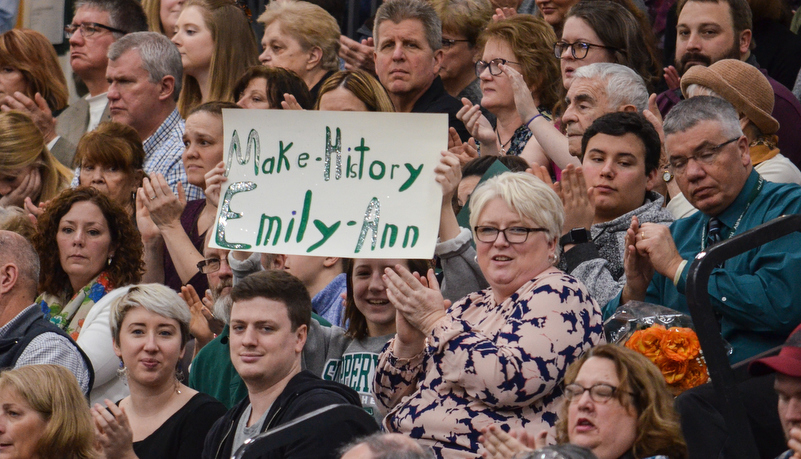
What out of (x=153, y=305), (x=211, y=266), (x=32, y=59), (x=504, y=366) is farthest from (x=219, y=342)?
(x=32, y=59)

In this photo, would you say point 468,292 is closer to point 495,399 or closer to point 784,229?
point 495,399

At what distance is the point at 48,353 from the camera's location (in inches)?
209

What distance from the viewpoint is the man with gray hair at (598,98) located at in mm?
5992

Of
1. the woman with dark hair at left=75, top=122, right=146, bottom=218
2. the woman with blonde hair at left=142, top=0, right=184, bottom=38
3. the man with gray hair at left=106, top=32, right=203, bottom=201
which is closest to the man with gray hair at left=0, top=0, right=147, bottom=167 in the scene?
the woman with blonde hair at left=142, top=0, right=184, bottom=38

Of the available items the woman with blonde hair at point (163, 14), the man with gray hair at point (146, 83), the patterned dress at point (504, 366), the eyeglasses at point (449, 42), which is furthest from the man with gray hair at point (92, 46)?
the patterned dress at point (504, 366)

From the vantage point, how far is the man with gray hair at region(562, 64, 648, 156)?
5.99m

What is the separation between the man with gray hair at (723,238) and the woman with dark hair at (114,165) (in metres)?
3.01

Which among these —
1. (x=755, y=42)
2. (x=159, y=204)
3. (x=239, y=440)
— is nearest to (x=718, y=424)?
(x=239, y=440)

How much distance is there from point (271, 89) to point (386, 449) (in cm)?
393

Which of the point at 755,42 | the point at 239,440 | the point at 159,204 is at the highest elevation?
the point at 755,42

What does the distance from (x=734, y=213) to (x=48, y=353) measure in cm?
284

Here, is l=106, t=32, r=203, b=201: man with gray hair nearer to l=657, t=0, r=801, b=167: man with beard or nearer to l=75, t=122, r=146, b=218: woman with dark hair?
l=75, t=122, r=146, b=218: woman with dark hair

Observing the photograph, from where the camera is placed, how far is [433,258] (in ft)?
16.8

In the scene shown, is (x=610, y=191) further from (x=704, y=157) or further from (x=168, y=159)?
(x=168, y=159)
